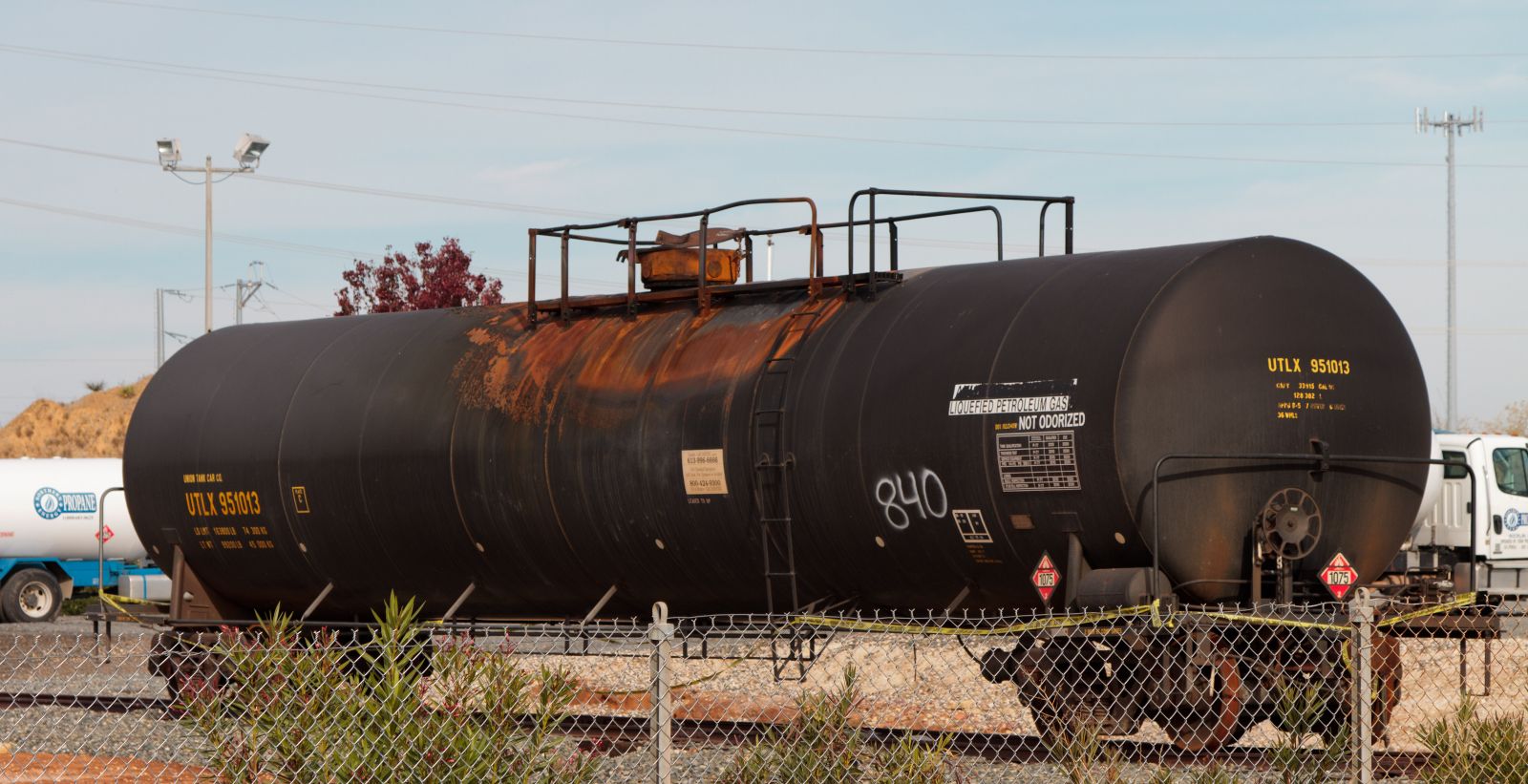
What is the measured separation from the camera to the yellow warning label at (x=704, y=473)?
Answer: 12.6 m

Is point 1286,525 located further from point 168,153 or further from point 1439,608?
point 168,153

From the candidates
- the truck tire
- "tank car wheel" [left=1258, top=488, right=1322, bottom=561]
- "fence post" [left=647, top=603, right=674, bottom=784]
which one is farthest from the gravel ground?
the truck tire

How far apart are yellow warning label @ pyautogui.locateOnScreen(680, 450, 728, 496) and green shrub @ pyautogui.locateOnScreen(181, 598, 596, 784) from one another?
4199 millimetres

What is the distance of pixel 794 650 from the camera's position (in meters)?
12.7

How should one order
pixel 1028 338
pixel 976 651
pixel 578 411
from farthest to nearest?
pixel 976 651 → pixel 578 411 → pixel 1028 338

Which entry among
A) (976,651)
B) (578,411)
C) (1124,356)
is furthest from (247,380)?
(1124,356)

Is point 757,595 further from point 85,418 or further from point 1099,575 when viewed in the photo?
point 85,418

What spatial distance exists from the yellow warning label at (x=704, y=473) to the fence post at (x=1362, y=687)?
17.1ft

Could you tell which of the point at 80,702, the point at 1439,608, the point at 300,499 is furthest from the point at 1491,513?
the point at 80,702

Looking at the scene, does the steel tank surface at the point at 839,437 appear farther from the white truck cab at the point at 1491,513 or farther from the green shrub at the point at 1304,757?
the white truck cab at the point at 1491,513

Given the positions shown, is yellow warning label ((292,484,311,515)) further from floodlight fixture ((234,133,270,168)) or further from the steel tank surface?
floodlight fixture ((234,133,270,168))

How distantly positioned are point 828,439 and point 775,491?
0.57 m

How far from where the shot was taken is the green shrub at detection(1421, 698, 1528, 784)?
9.17m

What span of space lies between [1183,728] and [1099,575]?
4.00ft
